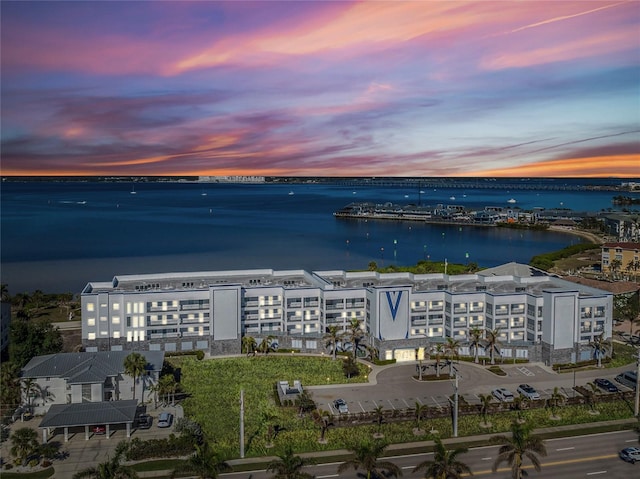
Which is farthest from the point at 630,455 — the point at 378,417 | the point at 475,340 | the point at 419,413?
the point at 475,340

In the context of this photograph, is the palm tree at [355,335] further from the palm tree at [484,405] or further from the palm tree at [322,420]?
the palm tree at [484,405]

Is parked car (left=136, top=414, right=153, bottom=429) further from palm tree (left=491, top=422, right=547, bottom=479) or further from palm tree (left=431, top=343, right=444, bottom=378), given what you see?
palm tree (left=431, top=343, right=444, bottom=378)

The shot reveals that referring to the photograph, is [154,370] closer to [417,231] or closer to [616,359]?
[616,359]

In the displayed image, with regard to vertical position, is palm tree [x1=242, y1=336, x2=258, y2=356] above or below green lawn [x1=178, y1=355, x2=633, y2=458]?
above

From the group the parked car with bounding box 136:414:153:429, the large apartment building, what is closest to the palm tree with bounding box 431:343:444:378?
the large apartment building

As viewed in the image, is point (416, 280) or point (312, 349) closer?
point (312, 349)

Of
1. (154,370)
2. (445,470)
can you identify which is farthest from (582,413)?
(154,370)
